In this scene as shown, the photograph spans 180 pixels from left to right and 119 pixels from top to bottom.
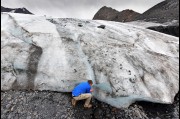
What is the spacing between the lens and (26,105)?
22.9 feet

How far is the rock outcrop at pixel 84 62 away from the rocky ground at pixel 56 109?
0.84ft

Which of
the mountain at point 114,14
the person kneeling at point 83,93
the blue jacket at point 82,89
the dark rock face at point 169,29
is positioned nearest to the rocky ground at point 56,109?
the person kneeling at point 83,93

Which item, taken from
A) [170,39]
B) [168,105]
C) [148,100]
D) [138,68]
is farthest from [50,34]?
[170,39]

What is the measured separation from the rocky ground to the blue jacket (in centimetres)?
→ 50

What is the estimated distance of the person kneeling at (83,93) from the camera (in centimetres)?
696

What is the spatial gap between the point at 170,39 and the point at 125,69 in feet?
15.4

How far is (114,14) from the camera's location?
45969 millimetres

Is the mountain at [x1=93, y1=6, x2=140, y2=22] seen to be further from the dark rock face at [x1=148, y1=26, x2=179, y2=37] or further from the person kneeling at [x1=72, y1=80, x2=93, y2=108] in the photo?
the person kneeling at [x1=72, y1=80, x2=93, y2=108]

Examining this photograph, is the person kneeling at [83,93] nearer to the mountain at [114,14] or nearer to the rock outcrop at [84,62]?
the rock outcrop at [84,62]

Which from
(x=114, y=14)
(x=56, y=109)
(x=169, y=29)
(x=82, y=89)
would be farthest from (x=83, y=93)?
(x=114, y=14)

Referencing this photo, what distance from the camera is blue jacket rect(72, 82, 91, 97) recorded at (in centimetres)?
696

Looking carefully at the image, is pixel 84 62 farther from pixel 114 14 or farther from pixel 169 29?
pixel 114 14

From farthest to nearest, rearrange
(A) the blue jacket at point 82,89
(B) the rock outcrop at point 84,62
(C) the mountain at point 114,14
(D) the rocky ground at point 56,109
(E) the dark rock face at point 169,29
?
(C) the mountain at point 114,14, (E) the dark rock face at point 169,29, (B) the rock outcrop at point 84,62, (A) the blue jacket at point 82,89, (D) the rocky ground at point 56,109

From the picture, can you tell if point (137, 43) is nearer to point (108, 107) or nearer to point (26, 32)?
point (108, 107)
